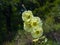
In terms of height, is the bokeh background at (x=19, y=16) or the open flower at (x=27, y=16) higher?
the open flower at (x=27, y=16)

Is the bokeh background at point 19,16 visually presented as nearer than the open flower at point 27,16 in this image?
No

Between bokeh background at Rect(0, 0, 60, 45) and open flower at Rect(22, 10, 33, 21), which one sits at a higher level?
open flower at Rect(22, 10, 33, 21)

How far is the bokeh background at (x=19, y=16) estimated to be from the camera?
249cm

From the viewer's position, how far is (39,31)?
938 mm

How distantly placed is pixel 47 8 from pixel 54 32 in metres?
0.56

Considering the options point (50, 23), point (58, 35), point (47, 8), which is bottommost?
point (58, 35)

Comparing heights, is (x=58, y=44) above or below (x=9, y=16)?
below

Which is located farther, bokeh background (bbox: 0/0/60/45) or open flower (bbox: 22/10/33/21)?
bokeh background (bbox: 0/0/60/45)

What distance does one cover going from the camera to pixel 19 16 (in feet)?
8.34

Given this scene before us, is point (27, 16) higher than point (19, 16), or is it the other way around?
point (27, 16)

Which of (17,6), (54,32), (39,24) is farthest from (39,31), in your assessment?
(54,32)

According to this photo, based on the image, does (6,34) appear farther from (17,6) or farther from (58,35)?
(58,35)

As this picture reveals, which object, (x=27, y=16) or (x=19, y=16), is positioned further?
(x=19, y=16)

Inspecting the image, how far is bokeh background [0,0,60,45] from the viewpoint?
8.18 ft
